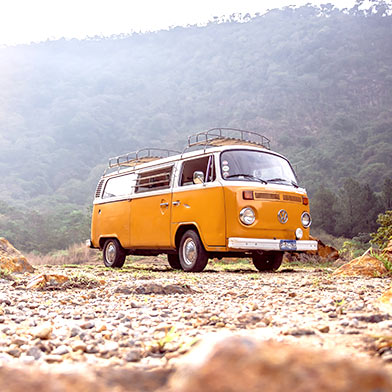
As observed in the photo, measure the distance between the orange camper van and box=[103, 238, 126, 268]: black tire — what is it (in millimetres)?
537

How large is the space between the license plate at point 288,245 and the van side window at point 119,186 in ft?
13.6

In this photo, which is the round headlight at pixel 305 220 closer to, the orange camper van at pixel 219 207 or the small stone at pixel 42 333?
the orange camper van at pixel 219 207

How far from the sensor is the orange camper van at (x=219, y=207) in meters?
8.88

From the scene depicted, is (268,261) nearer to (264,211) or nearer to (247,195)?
(264,211)

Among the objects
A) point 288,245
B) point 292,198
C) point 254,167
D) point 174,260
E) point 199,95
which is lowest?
point 174,260

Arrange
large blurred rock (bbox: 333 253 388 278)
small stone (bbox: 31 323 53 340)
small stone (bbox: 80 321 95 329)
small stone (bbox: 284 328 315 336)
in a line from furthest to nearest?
large blurred rock (bbox: 333 253 388 278) → small stone (bbox: 80 321 95 329) → small stone (bbox: 31 323 53 340) → small stone (bbox: 284 328 315 336)

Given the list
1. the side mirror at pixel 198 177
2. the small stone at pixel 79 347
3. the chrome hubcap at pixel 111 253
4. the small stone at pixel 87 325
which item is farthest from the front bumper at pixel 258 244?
the small stone at pixel 79 347

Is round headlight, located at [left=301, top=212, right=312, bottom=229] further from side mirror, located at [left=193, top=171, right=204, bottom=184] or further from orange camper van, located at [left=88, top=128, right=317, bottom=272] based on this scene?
side mirror, located at [left=193, top=171, right=204, bottom=184]

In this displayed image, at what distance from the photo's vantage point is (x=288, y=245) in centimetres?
926

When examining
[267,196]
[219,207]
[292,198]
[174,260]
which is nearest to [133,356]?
[219,207]

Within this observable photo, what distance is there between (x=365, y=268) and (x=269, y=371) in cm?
655

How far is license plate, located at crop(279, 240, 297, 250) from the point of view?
916 cm

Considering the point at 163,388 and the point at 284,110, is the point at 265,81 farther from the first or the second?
the point at 163,388

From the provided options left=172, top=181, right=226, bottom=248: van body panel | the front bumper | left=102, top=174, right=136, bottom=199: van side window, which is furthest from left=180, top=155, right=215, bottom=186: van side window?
left=102, top=174, right=136, bottom=199: van side window
